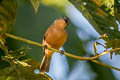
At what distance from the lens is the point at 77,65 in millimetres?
2195

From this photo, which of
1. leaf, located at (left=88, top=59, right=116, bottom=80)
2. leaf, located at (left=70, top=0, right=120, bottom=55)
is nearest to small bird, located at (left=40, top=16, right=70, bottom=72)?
leaf, located at (left=88, top=59, right=116, bottom=80)

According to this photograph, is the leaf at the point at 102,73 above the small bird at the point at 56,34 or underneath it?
underneath

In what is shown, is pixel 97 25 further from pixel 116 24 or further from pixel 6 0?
pixel 6 0

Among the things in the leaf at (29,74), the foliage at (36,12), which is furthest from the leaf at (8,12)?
the leaf at (29,74)

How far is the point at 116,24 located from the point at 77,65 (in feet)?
3.38

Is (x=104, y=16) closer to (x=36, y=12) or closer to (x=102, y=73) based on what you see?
(x=36, y=12)

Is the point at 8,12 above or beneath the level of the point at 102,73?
above

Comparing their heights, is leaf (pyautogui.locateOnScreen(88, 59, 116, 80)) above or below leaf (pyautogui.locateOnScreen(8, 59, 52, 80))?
below

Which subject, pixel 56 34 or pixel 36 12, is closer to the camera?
pixel 36 12

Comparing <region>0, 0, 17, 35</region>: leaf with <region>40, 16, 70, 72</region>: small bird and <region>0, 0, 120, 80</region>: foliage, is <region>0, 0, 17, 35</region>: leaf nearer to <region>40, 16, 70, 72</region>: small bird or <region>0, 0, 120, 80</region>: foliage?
<region>0, 0, 120, 80</region>: foliage

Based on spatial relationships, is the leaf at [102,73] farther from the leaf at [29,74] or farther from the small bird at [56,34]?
the leaf at [29,74]

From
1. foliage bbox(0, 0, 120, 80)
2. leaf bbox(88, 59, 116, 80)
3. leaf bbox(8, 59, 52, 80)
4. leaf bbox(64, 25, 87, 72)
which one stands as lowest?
leaf bbox(88, 59, 116, 80)

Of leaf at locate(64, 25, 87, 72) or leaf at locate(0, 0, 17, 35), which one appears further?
leaf at locate(64, 25, 87, 72)

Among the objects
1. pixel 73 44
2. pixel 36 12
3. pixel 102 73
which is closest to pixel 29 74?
pixel 36 12
